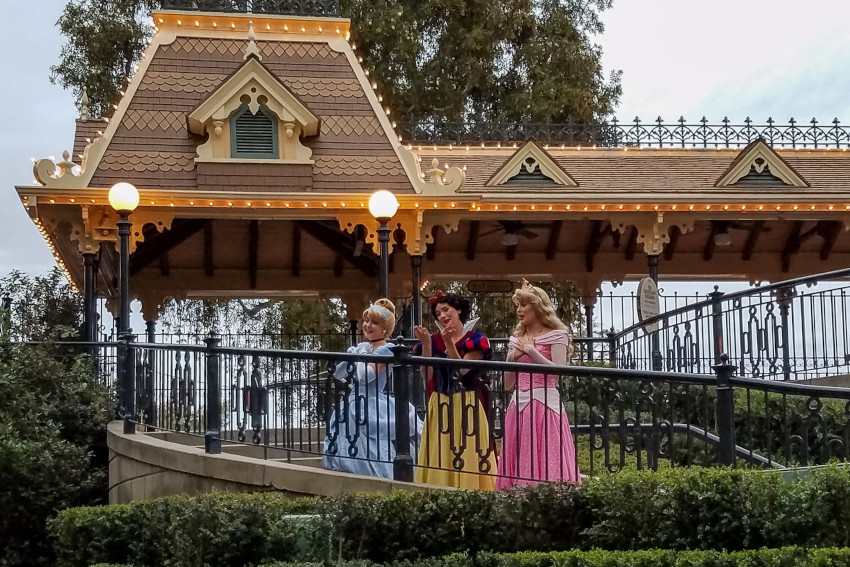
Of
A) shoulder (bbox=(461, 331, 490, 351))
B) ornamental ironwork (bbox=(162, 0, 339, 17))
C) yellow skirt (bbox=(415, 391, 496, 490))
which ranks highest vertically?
ornamental ironwork (bbox=(162, 0, 339, 17))

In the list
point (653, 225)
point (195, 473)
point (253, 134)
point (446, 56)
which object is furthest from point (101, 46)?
point (195, 473)

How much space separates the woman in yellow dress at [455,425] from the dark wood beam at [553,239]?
1190 cm

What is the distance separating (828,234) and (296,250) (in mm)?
10187

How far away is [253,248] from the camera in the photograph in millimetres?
19672

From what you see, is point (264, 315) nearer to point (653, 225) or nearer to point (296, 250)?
point (296, 250)

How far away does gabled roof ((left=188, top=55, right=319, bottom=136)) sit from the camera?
15.9 m

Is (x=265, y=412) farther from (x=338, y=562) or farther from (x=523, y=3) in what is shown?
(x=523, y=3)

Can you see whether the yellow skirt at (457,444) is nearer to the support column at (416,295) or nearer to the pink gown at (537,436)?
the pink gown at (537,436)

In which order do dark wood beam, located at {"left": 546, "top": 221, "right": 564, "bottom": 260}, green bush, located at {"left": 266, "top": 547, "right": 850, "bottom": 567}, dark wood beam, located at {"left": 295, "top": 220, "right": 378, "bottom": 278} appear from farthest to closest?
dark wood beam, located at {"left": 546, "top": 221, "right": 564, "bottom": 260}
dark wood beam, located at {"left": 295, "top": 220, "right": 378, "bottom": 278}
green bush, located at {"left": 266, "top": 547, "right": 850, "bottom": 567}

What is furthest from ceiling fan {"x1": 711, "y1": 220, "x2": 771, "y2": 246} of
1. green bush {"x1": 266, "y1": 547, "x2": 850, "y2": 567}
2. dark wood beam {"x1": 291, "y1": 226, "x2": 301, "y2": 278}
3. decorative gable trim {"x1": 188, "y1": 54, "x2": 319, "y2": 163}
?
green bush {"x1": 266, "y1": 547, "x2": 850, "y2": 567}

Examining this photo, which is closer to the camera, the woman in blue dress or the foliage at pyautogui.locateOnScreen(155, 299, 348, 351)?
the woman in blue dress

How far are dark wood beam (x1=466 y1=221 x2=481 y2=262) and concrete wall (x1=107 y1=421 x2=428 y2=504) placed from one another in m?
9.38

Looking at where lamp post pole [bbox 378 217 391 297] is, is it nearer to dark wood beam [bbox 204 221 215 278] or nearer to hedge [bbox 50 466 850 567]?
dark wood beam [bbox 204 221 215 278]

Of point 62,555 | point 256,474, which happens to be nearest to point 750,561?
point 256,474
